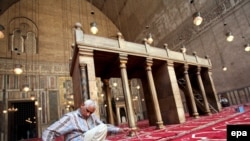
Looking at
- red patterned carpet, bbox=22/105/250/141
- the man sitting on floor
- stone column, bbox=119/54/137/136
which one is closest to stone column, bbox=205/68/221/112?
red patterned carpet, bbox=22/105/250/141

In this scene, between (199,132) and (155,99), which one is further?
(155,99)

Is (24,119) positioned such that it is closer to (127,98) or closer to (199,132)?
(127,98)

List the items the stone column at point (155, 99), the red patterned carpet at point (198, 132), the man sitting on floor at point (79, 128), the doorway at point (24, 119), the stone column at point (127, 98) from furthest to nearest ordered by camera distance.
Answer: the doorway at point (24, 119), the stone column at point (155, 99), the stone column at point (127, 98), the red patterned carpet at point (198, 132), the man sitting on floor at point (79, 128)

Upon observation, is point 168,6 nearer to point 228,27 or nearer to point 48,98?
point 228,27

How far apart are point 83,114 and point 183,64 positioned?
7.72 metres

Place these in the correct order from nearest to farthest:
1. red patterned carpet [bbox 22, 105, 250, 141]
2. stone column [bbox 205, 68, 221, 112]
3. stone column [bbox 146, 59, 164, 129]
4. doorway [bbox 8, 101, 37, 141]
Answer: red patterned carpet [bbox 22, 105, 250, 141], stone column [bbox 146, 59, 164, 129], stone column [bbox 205, 68, 221, 112], doorway [bbox 8, 101, 37, 141]

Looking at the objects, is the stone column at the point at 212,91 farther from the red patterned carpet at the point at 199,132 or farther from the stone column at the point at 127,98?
the stone column at the point at 127,98

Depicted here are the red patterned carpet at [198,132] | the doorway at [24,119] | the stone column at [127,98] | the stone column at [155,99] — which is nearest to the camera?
the red patterned carpet at [198,132]

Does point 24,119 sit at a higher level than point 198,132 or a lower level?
higher

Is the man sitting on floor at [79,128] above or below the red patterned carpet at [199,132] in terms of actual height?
above

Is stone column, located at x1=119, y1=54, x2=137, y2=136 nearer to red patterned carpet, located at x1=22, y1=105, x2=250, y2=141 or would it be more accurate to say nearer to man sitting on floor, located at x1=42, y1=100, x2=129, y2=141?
red patterned carpet, located at x1=22, y1=105, x2=250, y2=141

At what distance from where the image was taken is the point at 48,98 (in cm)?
1434

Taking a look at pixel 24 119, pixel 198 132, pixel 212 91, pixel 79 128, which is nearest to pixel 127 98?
pixel 198 132

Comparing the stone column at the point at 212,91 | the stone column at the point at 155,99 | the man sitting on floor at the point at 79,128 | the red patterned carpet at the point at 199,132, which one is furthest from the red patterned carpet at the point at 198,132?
the stone column at the point at 212,91
